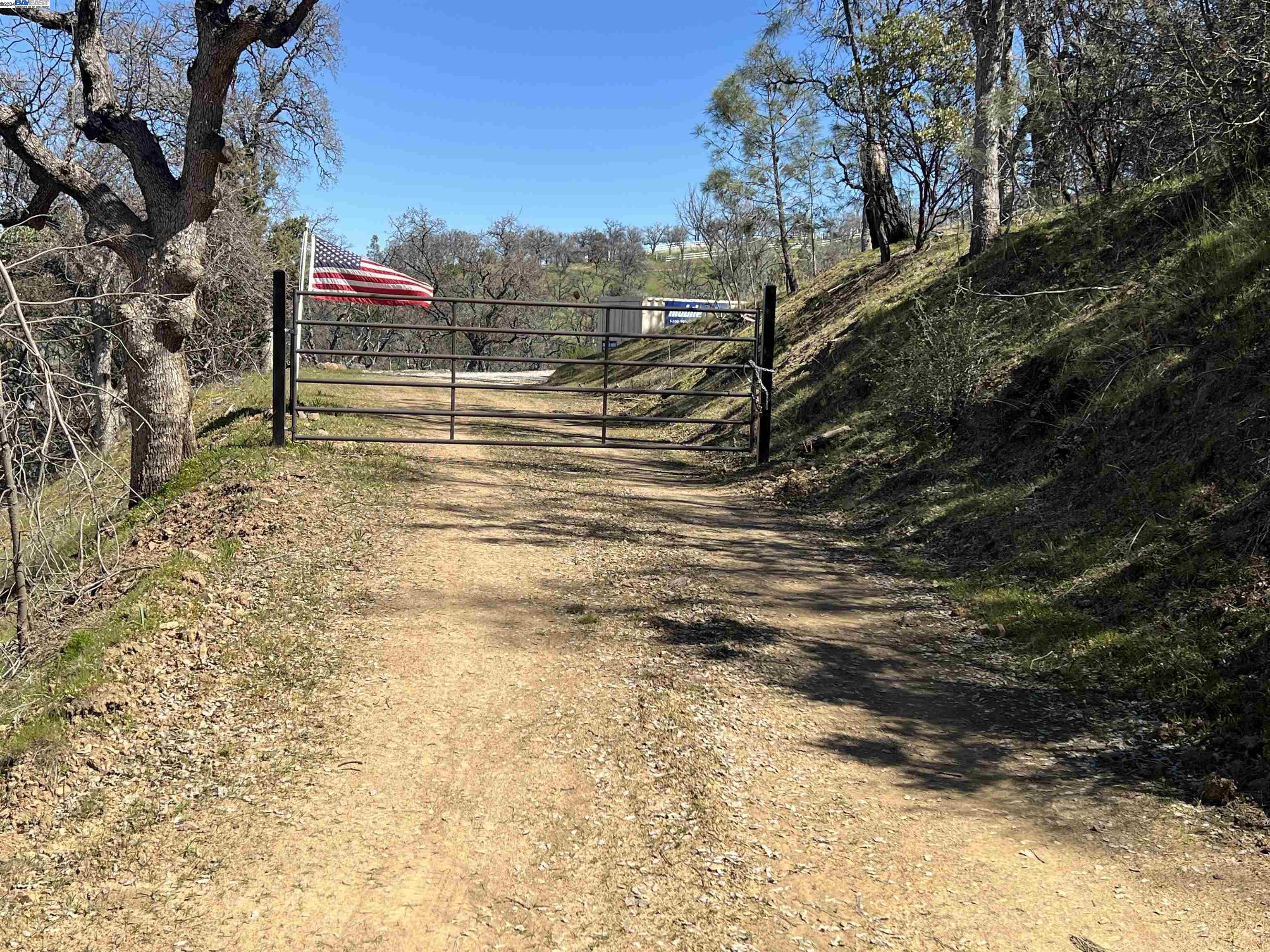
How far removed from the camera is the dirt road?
10.0 ft

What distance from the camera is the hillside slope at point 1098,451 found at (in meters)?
4.79

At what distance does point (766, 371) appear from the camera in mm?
10391

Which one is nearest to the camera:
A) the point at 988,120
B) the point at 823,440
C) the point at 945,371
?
the point at 945,371

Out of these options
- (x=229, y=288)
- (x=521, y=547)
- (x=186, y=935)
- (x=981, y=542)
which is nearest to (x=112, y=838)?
(x=186, y=935)

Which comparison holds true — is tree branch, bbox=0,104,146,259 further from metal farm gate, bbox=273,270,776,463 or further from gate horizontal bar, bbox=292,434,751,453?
gate horizontal bar, bbox=292,434,751,453

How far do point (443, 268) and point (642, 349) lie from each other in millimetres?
25214

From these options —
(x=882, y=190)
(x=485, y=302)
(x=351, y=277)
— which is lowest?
(x=485, y=302)

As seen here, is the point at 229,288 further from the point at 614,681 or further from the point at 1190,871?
the point at 1190,871

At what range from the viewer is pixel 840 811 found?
3.76 m

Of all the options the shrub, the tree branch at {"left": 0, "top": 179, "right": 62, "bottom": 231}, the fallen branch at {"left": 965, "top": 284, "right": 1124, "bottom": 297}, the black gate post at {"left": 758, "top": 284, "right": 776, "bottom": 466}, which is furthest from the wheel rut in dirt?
the tree branch at {"left": 0, "top": 179, "right": 62, "bottom": 231}

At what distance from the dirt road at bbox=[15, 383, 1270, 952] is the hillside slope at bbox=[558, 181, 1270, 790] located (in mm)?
537

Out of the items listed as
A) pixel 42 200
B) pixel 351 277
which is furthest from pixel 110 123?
pixel 351 277

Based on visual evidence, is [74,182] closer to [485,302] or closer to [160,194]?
[160,194]

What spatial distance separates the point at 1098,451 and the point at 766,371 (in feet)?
13.6
